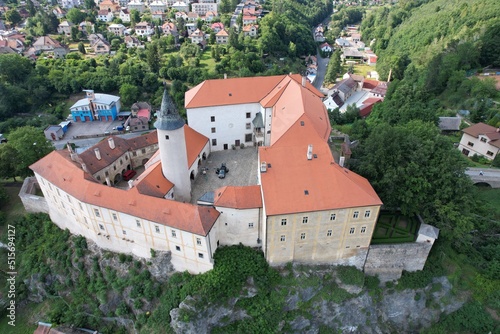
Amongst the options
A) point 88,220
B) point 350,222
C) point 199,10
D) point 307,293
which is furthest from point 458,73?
point 199,10

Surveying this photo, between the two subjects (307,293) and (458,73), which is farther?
(458,73)

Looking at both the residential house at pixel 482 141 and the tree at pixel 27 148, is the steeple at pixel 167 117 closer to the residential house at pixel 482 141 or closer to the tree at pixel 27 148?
the tree at pixel 27 148

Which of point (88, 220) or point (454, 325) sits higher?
point (88, 220)

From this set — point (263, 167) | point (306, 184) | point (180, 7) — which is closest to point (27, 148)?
point (263, 167)

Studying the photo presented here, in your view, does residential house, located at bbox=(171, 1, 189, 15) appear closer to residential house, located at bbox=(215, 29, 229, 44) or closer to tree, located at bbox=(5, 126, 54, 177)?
residential house, located at bbox=(215, 29, 229, 44)

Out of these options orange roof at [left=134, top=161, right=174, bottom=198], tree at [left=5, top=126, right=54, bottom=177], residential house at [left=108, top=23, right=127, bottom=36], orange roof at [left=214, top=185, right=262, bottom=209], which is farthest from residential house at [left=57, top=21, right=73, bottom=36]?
orange roof at [left=214, top=185, right=262, bottom=209]

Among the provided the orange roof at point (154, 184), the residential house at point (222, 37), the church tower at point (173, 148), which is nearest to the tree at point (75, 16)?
the residential house at point (222, 37)

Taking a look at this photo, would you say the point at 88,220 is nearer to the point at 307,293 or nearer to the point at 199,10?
the point at 307,293
